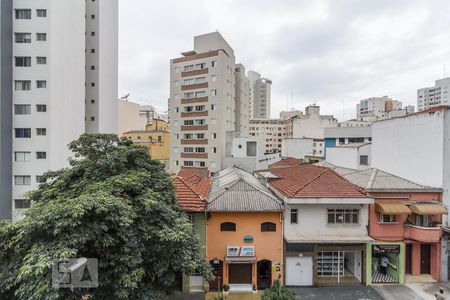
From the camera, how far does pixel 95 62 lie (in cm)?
3556

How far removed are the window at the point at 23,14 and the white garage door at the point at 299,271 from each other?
32.7 meters

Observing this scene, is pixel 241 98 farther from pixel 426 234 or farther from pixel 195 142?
pixel 426 234

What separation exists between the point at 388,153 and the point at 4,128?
1348 inches

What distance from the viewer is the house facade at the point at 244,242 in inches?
649

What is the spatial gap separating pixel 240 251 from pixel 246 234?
103 cm

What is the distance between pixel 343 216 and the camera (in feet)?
56.5

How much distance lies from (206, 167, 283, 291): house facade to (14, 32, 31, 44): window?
25881 mm

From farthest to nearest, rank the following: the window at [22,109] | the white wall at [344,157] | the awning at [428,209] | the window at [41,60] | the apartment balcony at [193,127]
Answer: the apartment balcony at [193,127] < the window at [41,60] < the window at [22,109] < the white wall at [344,157] < the awning at [428,209]

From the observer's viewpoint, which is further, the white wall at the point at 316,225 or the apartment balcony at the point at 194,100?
the apartment balcony at the point at 194,100

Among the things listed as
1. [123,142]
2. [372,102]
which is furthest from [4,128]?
[372,102]

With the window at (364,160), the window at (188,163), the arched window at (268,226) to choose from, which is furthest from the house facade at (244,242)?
the window at (188,163)

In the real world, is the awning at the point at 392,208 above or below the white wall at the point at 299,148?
below

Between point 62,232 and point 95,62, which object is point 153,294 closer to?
point 62,232

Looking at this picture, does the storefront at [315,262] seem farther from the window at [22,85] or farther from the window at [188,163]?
the window at [188,163]
